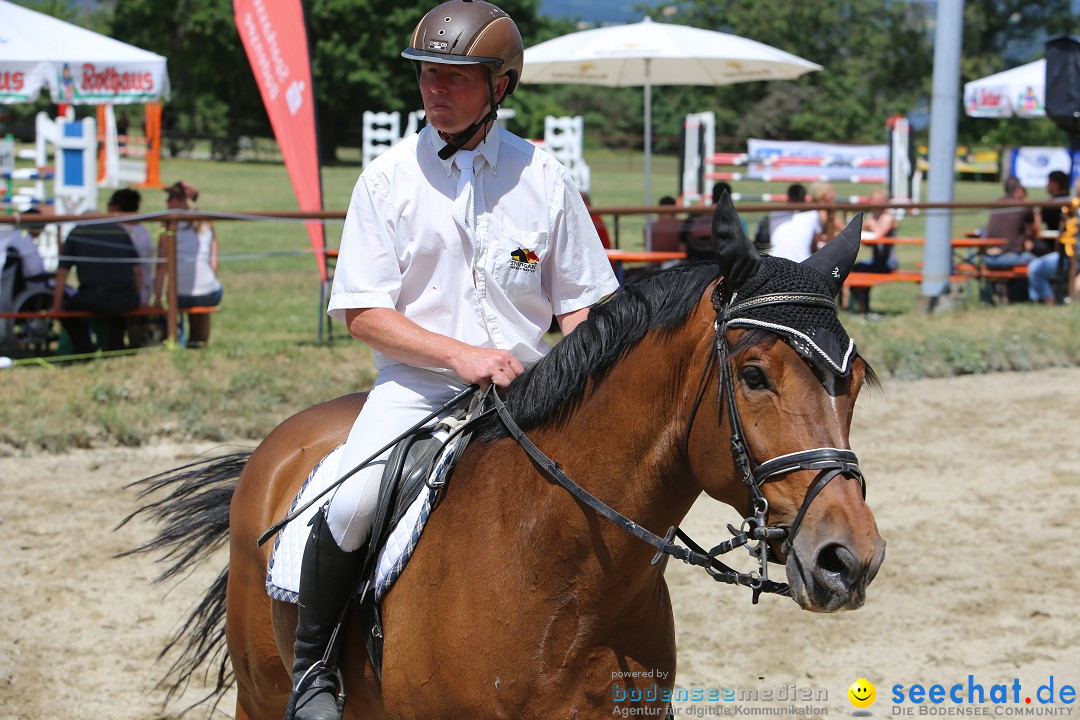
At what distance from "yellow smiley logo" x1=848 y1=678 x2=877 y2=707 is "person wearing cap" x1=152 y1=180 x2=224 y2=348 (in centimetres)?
720

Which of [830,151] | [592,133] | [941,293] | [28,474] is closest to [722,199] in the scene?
[28,474]

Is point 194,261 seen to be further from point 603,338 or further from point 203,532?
point 603,338

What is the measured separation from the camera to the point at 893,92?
58.0m

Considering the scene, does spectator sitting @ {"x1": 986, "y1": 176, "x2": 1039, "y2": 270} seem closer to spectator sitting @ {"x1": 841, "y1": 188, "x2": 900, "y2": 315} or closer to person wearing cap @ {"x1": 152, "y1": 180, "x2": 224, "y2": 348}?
spectator sitting @ {"x1": 841, "y1": 188, "x2": 900, "y2": 315}

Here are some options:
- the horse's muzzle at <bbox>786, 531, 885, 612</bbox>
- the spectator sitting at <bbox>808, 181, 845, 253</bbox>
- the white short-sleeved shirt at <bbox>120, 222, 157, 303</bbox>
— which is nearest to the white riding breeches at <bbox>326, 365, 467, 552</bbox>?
the horse's muzzle at <bbox>786, 531, 885, 612</bbox>

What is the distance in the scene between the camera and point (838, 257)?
2.46m

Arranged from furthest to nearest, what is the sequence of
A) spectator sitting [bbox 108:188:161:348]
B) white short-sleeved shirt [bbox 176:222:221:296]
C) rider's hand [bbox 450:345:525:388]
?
white short-sleeved shirt [bbox 176:222:221:296] < spectator sitting [bbox 108:188:161:348] < rider's hand [bbox 450:345:525:388]

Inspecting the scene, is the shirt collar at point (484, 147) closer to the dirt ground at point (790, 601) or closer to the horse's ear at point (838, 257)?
the horse's ear at point (838, 257)

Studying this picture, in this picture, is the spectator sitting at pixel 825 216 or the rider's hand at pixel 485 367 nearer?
the rider's hand at pixel 485 367

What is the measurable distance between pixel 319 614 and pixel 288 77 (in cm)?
815

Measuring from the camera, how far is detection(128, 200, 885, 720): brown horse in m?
2.18

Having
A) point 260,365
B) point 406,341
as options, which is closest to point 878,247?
point 260,365

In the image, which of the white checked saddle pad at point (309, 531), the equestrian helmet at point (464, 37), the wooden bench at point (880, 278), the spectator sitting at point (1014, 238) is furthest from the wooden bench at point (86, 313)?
the spectator sitting at point (1014, 238)

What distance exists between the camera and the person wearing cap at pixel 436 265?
2768 mm
